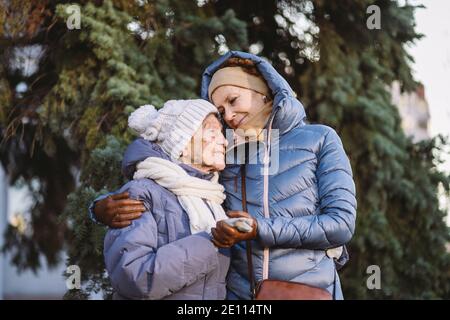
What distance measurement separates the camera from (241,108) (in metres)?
3.17

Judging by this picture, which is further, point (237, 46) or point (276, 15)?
point (276, 15)

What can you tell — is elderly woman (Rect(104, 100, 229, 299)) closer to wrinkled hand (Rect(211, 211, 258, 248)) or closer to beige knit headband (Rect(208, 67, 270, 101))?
wrinkled hand (Rect(211, 211, 258, 248))

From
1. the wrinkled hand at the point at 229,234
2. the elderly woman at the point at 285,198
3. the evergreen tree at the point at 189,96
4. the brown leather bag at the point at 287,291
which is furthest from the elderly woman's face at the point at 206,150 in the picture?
the evergreen tree at the point at 189,96

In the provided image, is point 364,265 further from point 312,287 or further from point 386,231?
point 312,287

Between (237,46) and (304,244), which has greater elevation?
(237,46)

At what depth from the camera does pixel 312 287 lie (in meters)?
2.67

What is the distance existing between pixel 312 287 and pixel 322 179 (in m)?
0.50

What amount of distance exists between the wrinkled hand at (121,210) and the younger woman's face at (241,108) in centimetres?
65

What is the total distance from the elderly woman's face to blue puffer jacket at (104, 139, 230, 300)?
2.7 inches

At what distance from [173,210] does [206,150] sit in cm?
31

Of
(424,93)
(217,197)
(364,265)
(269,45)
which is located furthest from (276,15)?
(217,197)

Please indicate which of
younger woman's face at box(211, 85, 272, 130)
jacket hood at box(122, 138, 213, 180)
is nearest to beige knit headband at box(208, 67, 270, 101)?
younger woman's face at box(211, 85, 272, 130)

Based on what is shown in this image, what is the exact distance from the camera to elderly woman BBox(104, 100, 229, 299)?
2.61 metres

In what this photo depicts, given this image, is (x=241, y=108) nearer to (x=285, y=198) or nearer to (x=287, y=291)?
(x=285, y=198)
